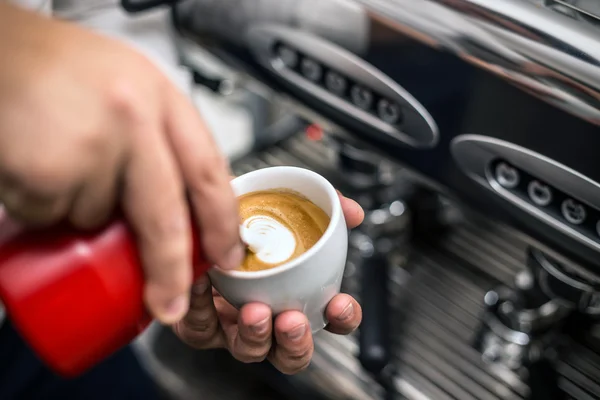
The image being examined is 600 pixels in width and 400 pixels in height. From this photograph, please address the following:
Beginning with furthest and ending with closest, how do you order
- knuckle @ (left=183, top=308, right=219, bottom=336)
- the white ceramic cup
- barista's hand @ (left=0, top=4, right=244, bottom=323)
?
knuckle @ (left=183, top=308, right=219, bottom=336) < the white ceramic cup < barista's hand @ (left=0, top=4, right=244, bottom=323)

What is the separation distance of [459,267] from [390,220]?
0.08 metres

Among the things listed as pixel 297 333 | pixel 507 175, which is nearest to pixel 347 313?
pixel 297 333

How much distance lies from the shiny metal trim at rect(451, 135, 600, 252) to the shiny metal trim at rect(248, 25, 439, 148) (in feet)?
0.10

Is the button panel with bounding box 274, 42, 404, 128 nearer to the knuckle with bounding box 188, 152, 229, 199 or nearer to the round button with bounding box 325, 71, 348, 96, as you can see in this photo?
the round button with bounding box 325, 71, 348, 96

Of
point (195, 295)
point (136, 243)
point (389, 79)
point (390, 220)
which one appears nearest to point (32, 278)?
point (136, 243)

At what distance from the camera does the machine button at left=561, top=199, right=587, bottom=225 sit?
40 cm

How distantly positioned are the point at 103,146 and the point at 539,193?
31cm

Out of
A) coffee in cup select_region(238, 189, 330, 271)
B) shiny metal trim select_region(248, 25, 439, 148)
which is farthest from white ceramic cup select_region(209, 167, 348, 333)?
shiny metal trim select_region(248, 25, 439, 148)

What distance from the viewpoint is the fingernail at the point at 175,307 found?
A: 0.28 meters

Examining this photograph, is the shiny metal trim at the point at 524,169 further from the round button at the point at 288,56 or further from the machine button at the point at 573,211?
the round button at the point at 288,56

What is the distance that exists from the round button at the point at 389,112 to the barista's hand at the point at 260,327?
0.28 feet

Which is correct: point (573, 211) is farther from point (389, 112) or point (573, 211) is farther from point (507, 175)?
point (389, 112)

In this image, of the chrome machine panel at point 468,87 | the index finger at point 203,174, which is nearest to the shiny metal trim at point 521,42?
the chrome machine panel at point 468,87

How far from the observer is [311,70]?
52cm
